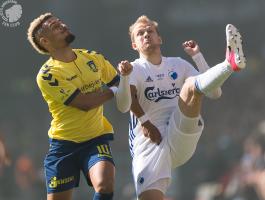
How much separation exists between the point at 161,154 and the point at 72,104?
705 mm

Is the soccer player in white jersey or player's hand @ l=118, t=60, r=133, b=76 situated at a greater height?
player's hand @ l=118, t=60, r=133, b=76

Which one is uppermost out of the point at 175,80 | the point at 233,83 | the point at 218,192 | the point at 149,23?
the point at 149,23

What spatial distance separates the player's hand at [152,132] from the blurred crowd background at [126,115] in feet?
12.7

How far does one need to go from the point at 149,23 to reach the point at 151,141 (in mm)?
807

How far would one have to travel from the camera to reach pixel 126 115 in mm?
10414

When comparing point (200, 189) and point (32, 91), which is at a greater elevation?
point (32, 91)

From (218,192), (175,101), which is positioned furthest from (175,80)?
(218,192)

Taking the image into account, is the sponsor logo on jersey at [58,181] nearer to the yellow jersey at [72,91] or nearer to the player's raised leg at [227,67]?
the yellow jersey at [72,91]

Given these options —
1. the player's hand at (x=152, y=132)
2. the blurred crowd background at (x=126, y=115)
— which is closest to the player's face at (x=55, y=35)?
the player's hand at (x=152, y=132)

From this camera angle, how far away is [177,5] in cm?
1084

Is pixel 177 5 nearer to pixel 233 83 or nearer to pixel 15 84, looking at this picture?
pixel 233 83

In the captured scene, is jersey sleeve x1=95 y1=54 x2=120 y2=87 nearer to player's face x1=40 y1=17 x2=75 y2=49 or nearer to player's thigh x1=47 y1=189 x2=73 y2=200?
player's face x1=40 y1=17 x2=75 y2=49

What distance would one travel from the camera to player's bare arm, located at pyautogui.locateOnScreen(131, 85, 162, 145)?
6.21 meters

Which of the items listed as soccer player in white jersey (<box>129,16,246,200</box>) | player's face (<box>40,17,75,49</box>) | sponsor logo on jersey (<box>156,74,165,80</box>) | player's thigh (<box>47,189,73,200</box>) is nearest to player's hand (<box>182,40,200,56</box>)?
soccer player in white jersey (<box>129,16,246,200</box>)
